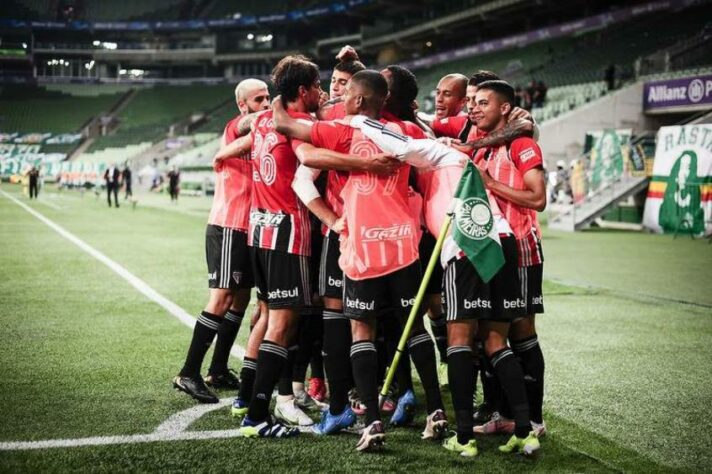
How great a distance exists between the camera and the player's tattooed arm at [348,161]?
397 cm

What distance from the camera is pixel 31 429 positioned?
422 centimetres

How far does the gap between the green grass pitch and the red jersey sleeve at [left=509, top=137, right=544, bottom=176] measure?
1.56m

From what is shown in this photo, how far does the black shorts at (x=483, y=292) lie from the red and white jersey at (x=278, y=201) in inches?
35.8

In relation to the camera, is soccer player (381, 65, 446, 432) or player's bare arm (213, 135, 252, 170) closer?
soccer player (381, 65, 446, 432)

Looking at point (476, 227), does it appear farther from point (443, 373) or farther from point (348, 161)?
point (443, 373)

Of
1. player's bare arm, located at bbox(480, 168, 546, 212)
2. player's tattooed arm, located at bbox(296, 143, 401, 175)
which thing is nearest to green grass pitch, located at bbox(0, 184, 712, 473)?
player's bare arm, located at bbox(480, 168, 546, 212)

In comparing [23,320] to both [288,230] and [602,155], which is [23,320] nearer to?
[288,230]

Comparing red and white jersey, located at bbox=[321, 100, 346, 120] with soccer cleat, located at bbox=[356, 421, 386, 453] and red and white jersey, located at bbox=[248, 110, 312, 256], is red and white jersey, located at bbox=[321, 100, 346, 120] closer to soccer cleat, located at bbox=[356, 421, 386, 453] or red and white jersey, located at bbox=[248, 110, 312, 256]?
red and white jersey, located at bbox=[248, 110, 312, 256]

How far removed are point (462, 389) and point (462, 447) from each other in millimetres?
303

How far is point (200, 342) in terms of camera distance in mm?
5086

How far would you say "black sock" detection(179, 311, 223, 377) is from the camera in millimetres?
5027

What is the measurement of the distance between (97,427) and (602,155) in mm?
21659

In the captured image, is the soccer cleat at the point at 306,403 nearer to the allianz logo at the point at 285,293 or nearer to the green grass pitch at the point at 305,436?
the green grass pitch at the point at 305,436

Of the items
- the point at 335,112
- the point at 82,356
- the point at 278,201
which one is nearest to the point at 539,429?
the point at 278,201
